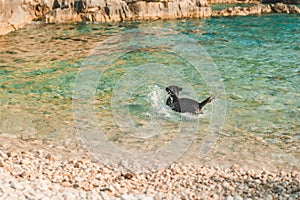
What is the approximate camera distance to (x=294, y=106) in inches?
534

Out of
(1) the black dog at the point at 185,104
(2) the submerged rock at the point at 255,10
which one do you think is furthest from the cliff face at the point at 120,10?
(1) the black dog at the point at 185,104

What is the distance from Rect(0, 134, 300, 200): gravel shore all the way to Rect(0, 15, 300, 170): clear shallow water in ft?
4.53

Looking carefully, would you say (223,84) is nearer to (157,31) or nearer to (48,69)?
(48,69)

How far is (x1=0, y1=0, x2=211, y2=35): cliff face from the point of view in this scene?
1419 inches

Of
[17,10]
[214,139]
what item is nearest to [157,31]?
[17,10]

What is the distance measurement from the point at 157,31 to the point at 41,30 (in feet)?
29.0

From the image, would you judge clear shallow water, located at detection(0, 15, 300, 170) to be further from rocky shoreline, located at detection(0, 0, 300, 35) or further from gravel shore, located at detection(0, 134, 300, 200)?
rocky shoreline, located at detection(0, 0, 300, 35)

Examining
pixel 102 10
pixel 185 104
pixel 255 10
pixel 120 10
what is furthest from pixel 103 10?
pixel 185 104

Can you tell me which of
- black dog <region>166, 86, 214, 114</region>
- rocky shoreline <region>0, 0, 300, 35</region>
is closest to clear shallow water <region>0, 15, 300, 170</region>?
black dog <region>166, 86, 214, 114</region>

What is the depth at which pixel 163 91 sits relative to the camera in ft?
50.8

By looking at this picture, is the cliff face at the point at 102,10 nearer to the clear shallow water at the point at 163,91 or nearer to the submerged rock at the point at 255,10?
the submerged rock at the point at 255,10

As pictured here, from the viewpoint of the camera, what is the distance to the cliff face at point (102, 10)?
1419 inches

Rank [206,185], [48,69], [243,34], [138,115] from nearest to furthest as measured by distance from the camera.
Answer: [206,185]
[138,115]
[48,69]
[243,34]

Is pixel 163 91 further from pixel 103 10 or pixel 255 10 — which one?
pixel 255 10
